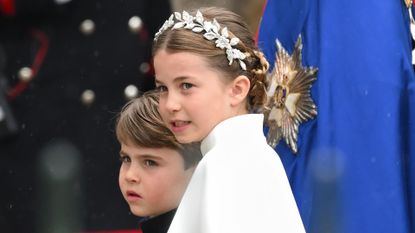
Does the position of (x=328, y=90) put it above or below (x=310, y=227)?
above

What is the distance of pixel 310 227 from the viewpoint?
2.27 meters

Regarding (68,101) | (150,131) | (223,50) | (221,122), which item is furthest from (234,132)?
(68,101)

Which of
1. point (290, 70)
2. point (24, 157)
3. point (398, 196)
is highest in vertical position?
point (290, 70)

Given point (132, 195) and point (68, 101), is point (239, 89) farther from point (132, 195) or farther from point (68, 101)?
point (68, 101)

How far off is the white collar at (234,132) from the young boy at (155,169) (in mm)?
287

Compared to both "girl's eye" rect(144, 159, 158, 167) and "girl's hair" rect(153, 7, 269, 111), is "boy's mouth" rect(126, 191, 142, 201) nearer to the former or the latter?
"girl's eye" rect(144, 159, 158, 167)

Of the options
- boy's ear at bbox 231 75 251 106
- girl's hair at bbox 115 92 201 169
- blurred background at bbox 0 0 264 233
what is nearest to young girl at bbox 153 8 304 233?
boy's ear at bbox 231 75 251 106

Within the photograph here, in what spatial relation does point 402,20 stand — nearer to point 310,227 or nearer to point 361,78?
point 361,78

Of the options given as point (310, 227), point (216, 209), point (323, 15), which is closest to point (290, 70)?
point (323, 15)

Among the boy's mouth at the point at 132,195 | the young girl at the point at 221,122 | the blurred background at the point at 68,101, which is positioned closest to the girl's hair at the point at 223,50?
the young girl at the point at 221,122

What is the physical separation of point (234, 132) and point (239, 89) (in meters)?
0.11

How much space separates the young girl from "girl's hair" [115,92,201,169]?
23cm

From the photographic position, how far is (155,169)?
2.31 m

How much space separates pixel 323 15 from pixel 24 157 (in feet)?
2.74
